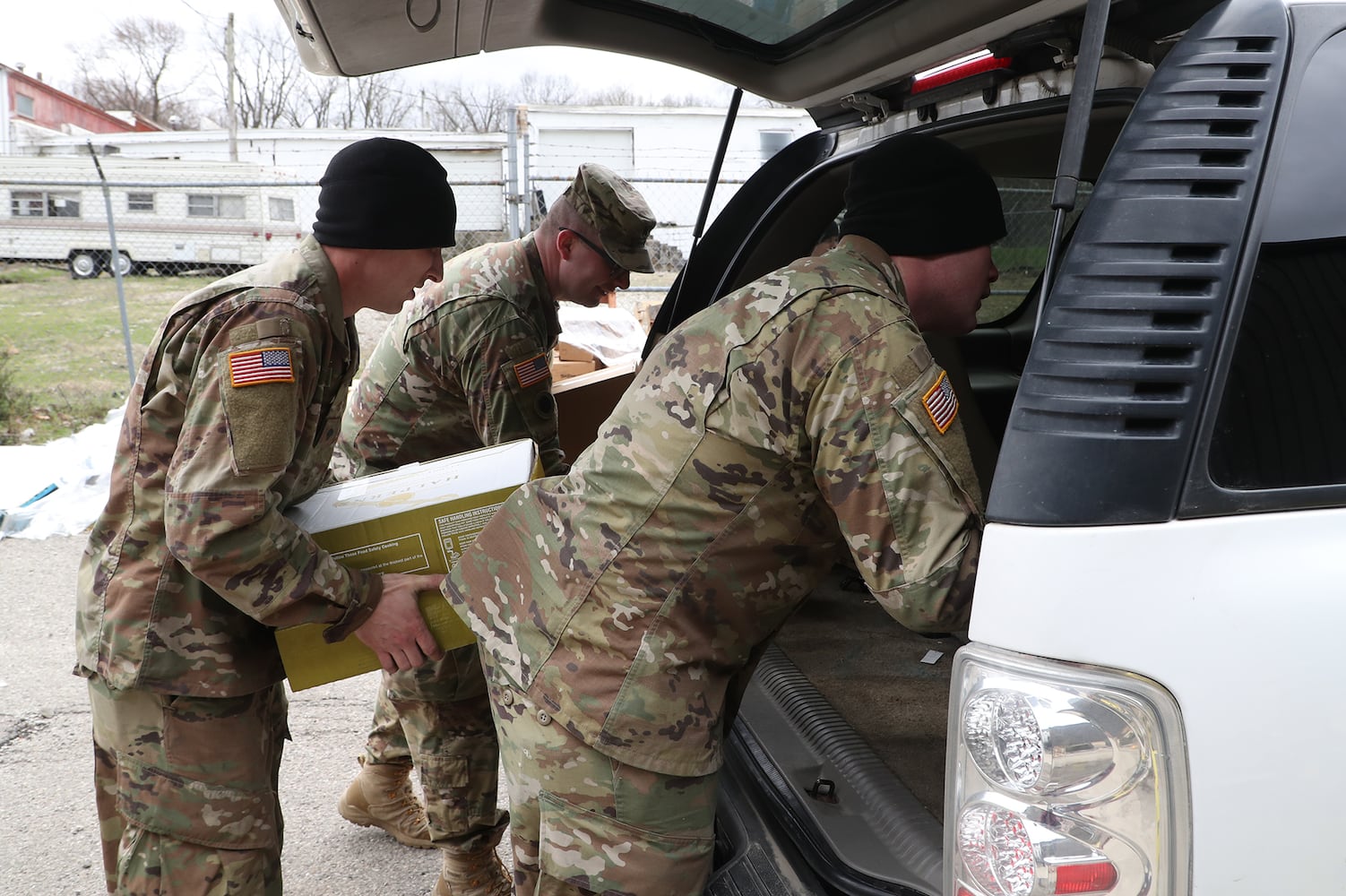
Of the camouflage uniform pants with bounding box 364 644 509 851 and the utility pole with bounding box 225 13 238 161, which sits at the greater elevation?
the utility pole with bounding box 225 13 238 161

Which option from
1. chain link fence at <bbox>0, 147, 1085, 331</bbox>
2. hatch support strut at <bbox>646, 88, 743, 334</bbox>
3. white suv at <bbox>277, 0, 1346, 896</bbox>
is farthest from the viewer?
chain link fence at <bbox>0, 147, 1085, 331</bbox>

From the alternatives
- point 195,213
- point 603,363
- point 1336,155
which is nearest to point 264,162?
point 195,213

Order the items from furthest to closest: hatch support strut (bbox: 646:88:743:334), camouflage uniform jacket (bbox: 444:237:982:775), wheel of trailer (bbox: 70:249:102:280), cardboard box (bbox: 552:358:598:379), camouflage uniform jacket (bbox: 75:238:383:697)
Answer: wheel of trailer (bbox: 70:249:102:280), cardboard box (bbox: 552:358:598:379), hatch support strut (bbox: 646:88:743:334), camouflage uniform jacket (bbox: 75:238:383:697), camouflage uniform jacket (bbox: 444:237:982:775)

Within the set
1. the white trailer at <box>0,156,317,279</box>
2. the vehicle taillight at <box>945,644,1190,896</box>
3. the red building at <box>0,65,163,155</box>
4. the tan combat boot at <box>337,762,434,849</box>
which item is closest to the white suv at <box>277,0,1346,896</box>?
the vehicle taillight at <box>945,644,1190,896</box>

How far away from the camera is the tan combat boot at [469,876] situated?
2.75 m

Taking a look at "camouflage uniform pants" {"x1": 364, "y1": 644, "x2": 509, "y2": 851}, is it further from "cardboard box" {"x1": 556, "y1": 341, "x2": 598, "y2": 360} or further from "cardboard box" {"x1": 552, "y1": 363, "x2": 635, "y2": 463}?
"cardboard box" {"x1": 556, "y1": 341, "x2": 598, "y2": 360}

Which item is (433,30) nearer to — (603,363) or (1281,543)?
(1281,543)

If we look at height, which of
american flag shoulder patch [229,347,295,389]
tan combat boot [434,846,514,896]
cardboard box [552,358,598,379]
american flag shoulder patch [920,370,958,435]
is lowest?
tan combat boot [434,846,514,896]

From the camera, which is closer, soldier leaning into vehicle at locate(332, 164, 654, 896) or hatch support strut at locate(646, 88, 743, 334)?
hatch support strut at locate(646, 88, 743, 334)

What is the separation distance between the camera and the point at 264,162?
22734 mm

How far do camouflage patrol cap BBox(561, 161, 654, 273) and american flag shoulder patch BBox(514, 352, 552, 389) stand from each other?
1.18 ft

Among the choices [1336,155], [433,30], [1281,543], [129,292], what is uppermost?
[433,30]

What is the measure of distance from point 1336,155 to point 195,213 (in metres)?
22.4

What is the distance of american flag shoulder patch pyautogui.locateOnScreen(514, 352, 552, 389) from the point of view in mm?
2672
